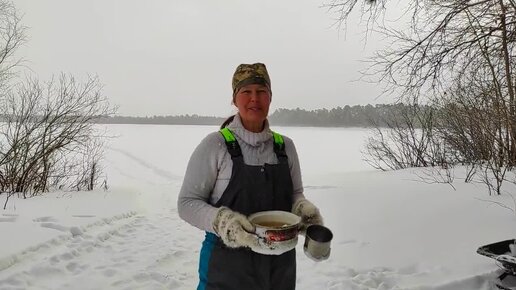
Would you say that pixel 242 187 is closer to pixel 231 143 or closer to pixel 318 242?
pixel 231 143

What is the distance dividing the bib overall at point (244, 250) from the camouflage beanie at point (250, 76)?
24 cm

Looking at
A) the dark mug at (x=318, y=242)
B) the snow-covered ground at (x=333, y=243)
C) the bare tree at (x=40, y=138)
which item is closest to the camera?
the dark mug at (x=318, y=242)

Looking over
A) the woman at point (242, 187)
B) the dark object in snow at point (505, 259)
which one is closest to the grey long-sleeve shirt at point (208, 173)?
the woman at point (242, 187)

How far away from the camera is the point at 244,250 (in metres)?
1.60

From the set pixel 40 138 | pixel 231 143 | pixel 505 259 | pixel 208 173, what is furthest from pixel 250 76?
pixel 40 138

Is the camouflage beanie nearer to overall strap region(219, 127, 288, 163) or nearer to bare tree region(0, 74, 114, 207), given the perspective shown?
overall strap region(219, 127, 288, 163)

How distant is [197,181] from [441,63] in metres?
5.31

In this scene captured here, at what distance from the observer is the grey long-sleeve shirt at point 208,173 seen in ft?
5.13

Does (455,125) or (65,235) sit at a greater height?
(455,125)

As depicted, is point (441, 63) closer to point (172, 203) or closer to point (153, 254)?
point (153, 254)

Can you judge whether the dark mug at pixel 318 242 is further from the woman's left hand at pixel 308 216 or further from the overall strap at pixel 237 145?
the overall strap at pixel 237 145

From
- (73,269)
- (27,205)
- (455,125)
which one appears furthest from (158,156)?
(73,269)

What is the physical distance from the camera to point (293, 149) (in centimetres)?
183

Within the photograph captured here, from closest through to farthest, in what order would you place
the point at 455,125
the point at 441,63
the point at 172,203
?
the point at 441,63 → the point at 172,203 → the point at 455,125
